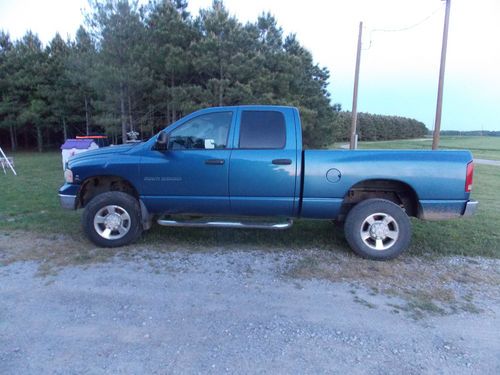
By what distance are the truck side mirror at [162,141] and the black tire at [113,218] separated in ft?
2.76

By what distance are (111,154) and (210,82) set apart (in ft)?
37.4

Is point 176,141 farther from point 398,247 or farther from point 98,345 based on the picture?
point 398,247

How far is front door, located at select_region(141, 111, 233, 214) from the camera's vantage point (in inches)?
176

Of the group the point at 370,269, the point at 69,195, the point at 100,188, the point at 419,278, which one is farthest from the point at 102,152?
the point at 419,278

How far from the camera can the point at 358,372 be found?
2344 mm

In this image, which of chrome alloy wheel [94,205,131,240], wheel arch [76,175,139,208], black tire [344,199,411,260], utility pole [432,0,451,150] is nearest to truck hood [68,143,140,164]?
wheel arch [76,175,139,208]

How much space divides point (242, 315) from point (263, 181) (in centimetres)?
185

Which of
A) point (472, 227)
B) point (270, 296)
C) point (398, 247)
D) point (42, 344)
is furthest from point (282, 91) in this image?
point (42, 344)

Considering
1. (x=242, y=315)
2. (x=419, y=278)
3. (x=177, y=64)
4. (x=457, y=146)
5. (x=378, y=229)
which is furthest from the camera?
(x=457, y=146)

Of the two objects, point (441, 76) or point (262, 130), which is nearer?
point (262, 130)

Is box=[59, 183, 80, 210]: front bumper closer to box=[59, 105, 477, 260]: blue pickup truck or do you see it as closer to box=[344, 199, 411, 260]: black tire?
box=[59, 105, 477, 260]: blue pickup truck

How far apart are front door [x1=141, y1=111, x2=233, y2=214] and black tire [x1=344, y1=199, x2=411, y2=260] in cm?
170

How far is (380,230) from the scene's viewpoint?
14.3 ft

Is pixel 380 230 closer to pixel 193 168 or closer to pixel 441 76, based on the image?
pixel 193 168
